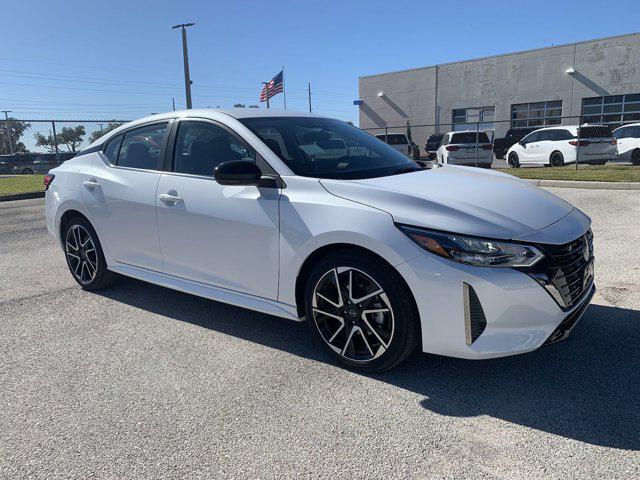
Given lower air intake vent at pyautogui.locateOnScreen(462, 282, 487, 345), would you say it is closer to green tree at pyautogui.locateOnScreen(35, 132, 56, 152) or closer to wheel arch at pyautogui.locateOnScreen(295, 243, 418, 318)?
wheel arch at pyautogui.locateOnScreen(295, 243, 418, 318)

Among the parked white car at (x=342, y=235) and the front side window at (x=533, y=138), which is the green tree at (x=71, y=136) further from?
the front side window at (x=533, y=138)

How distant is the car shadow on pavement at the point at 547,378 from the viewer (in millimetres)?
2623

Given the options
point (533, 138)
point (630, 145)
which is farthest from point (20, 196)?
point (630, 145)

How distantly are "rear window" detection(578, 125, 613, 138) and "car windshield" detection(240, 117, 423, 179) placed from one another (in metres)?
15.7

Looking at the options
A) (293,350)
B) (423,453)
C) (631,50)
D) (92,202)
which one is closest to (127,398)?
(293,350)

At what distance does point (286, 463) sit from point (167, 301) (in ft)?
8.84

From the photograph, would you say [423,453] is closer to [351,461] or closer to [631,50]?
[351,461]

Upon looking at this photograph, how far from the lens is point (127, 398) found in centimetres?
301

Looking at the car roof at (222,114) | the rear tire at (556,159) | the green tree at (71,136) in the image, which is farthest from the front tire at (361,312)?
the rear tire at (556,159)

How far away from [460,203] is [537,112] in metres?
34.4

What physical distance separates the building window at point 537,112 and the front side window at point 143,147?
31.7 m

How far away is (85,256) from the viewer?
493 cm

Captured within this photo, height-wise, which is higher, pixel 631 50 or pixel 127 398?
pixel 631 50

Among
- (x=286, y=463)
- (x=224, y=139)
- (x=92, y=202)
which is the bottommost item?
(x=286, y=463)
